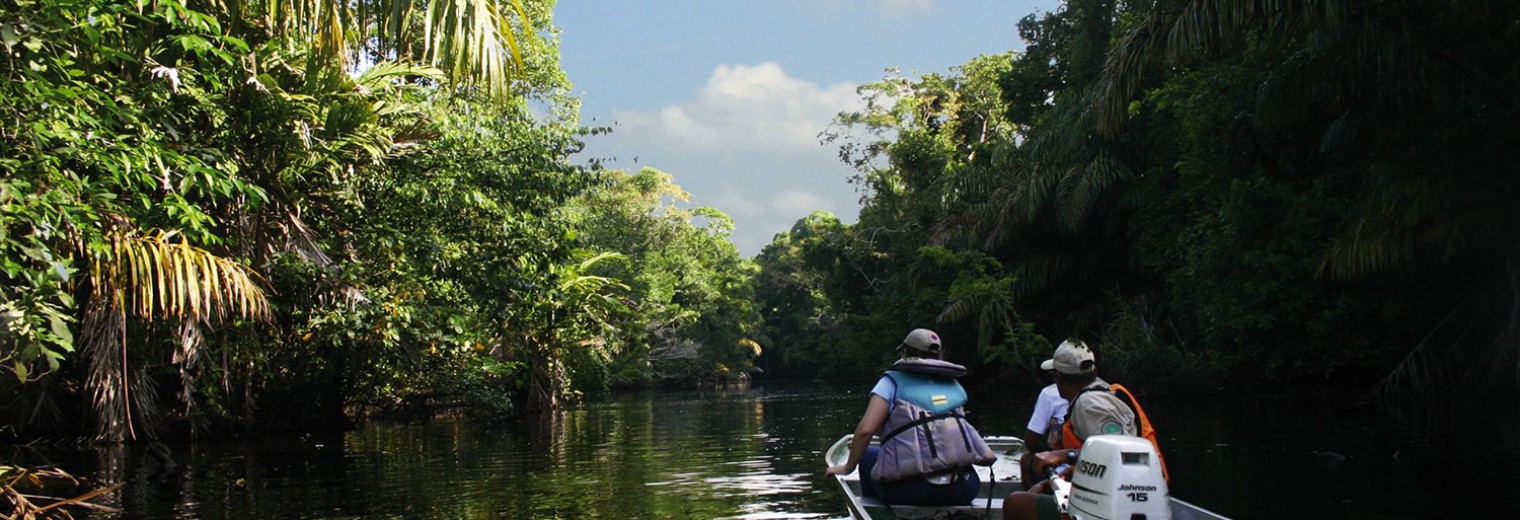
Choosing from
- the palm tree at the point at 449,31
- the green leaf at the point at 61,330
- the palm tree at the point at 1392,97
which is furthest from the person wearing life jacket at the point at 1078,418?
the palm tree at the point at 1392,97

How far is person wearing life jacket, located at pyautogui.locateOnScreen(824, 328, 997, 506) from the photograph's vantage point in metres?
6.05

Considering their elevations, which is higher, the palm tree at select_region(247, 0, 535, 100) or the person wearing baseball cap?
the palm tree at select_region(247, 0, 535, 100)

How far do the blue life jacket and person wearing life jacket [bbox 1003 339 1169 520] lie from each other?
285mm

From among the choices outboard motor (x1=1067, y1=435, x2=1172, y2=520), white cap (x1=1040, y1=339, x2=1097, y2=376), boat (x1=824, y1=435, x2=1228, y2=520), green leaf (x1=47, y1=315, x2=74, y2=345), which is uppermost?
green leaf (x1=47, y1=315, x2=74, y2=345)

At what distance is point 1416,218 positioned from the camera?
16.6 meters

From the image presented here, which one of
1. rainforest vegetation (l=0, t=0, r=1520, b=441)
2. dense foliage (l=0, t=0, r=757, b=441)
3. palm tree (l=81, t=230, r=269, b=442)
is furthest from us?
palm tree (l=81, t=230, r=269, b=442)

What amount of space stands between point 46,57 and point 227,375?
32.9 ft

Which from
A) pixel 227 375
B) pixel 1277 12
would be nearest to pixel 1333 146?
pixel 1277 12

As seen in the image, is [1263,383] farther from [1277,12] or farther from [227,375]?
[227,375]

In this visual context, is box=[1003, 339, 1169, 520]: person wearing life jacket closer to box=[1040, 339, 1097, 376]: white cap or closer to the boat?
box=[1040, 339, 1097, 376]: white cap

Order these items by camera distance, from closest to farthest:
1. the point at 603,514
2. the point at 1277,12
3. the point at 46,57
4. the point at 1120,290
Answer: the point at 46,57 → the point at 603,514 → the point at 1277,12 → the point at 1120,290

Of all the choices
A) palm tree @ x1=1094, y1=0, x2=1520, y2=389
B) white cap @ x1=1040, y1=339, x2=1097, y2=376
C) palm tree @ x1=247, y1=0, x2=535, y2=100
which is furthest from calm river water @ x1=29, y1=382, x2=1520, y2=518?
palm tree @ x1=247, y1=0, x2=535, y2=100

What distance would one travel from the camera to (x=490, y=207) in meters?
17.3

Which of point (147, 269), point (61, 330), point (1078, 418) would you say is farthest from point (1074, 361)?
point (147, 269)
